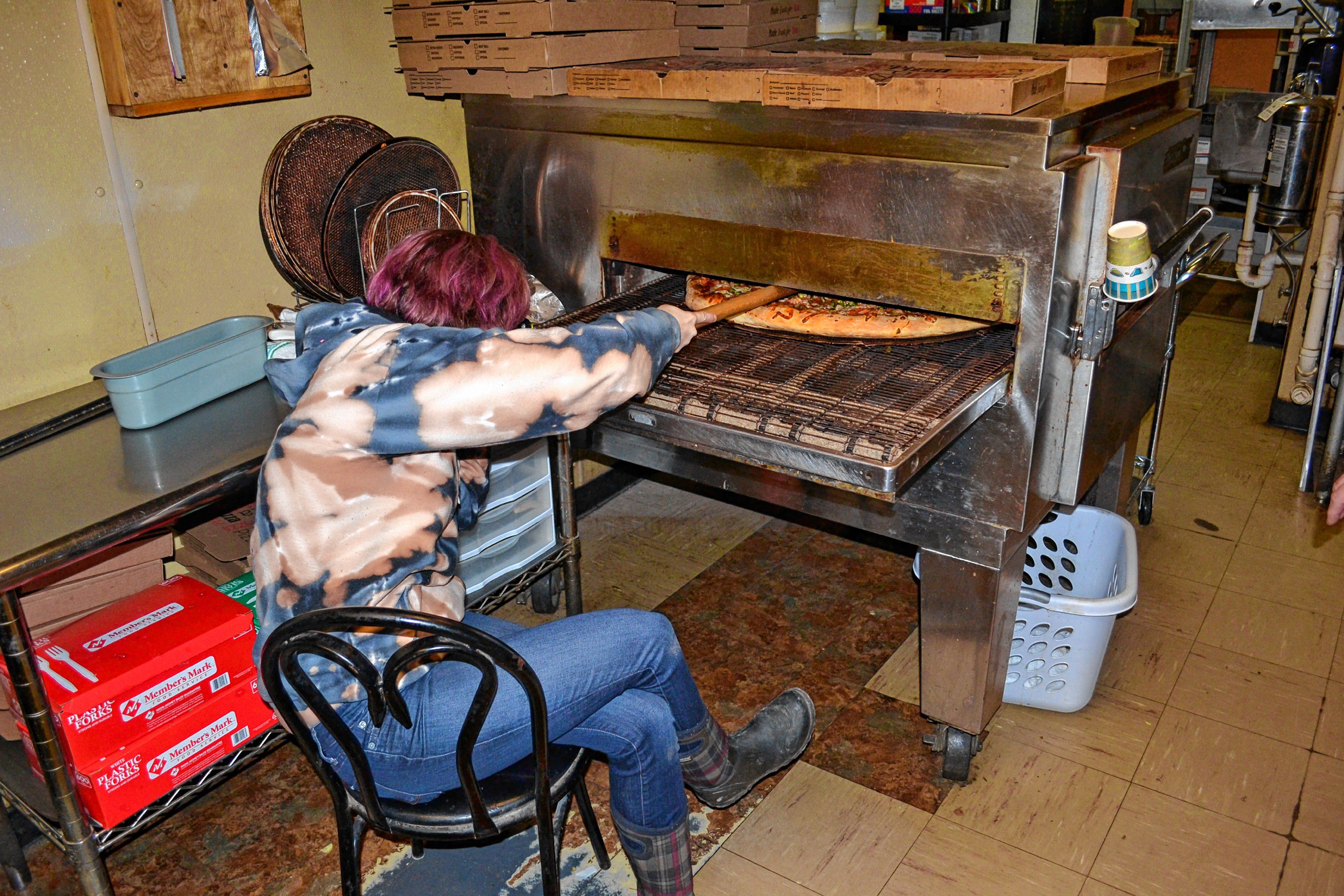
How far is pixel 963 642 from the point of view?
218 centimetres

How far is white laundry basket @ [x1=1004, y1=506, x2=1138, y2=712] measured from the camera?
2281mm

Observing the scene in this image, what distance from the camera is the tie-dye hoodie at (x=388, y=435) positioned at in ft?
4.71

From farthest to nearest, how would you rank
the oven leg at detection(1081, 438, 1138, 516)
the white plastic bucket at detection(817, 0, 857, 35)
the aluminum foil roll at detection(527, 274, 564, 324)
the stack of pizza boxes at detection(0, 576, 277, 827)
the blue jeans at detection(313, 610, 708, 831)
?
the white plastic bucket at detection(817, 0, 857, 35), the oven leg at detection(1081, 438, 1138, 516), the aluminum foil roll at detection(527, 274, 564, 324), the stack of pizza boxes at detection(0, 576, 277, 827), the blue jeans at detection(313, 610, 708, 831)

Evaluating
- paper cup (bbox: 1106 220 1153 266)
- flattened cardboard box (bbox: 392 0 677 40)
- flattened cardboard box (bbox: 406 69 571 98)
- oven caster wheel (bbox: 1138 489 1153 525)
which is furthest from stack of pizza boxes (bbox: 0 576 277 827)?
oven caster wheel (bbox: 1138 489 1153 525)

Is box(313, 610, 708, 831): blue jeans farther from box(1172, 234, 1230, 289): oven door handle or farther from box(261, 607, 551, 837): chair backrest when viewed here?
box(1172, 234, 1230, 289): oven door handle

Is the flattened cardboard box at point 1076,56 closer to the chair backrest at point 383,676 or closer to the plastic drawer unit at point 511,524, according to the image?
the plastic drawer unit at point 511,524

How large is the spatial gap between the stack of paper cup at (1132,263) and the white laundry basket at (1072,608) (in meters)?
0.69

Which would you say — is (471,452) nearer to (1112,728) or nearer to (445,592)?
(445,592)

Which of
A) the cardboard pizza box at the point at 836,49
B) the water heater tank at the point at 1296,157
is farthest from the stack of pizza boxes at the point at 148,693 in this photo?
the water heater tank at the point at 1296,157

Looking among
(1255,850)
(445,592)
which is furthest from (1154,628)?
(445,592)

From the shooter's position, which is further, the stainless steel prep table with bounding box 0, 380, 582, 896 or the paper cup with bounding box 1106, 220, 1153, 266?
the paper cup with bounding box 1106, 220, 1153, 266

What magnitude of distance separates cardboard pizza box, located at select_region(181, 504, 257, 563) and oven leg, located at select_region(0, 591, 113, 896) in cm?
60

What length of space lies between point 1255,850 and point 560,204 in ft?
6.79

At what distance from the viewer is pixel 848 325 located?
2.26 m
